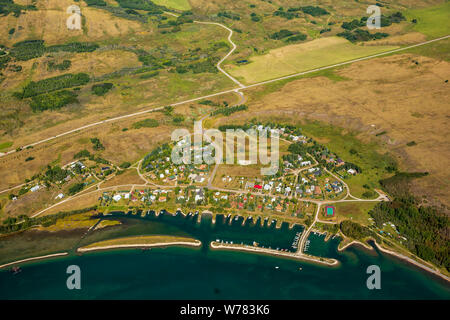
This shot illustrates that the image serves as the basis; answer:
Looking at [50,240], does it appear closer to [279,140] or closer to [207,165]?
[207,165]

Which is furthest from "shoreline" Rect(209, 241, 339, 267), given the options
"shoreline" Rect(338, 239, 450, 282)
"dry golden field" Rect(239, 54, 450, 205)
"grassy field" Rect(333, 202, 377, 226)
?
"dry golden field" Rect(239, 54, 450, 205)

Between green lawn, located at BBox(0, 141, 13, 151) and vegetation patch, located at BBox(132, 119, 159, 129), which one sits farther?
vegetation patch, located at BBox(132, 119, 159, 129)

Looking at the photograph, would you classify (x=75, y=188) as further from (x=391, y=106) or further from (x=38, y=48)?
(x=38, y=48)

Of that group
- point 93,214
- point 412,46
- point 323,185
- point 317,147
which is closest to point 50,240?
point 93,214

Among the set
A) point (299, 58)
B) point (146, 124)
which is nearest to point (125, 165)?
point (146, 124)

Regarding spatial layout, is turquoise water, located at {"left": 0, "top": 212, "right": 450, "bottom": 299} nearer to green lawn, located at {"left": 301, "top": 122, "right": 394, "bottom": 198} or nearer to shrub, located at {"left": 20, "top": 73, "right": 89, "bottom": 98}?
green lawn, located at {"left": 301, "top": 122, "right": 394, "bottom": 198}

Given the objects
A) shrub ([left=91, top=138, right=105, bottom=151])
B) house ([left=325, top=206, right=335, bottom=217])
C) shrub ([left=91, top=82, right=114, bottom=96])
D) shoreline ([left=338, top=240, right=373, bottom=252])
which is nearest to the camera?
shoreline ([left=338, top=240, right=373, bottom=252])
